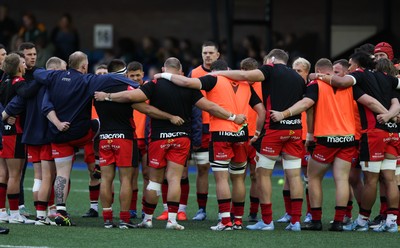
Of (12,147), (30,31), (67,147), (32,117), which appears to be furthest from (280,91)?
(30,31)

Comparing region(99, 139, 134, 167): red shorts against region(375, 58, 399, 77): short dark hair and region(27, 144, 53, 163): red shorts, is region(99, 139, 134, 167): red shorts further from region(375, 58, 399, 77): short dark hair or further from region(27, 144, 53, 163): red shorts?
region(375, 58, 399, 77): short dark hair

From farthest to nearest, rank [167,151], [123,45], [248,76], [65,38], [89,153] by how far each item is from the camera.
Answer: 1. [123,45]
2. [65,38]
3. [89,153]
4. [167,151]
5. [248,76]

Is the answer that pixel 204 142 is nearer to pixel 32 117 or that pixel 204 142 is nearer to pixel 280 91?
pixel 280 91

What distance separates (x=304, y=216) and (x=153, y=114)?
3308 mm

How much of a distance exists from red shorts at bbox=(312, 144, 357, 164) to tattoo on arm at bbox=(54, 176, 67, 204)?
3.21 m

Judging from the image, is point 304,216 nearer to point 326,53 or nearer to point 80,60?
point 80,60

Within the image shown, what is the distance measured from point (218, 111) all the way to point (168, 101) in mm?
628

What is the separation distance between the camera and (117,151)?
46.3 ft

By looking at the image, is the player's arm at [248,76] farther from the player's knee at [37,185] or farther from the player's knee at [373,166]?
the player's knee at [37,185]

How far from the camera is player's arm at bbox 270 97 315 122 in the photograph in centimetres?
1408

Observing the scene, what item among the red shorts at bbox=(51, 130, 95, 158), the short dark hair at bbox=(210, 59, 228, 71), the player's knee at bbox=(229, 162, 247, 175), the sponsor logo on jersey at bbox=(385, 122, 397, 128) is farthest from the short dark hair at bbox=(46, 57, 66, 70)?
the sponsor logo on jersey at bbox=(385, 122, 397, 128)

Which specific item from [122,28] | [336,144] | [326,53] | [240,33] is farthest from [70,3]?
[336,144]

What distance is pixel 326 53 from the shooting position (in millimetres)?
27391

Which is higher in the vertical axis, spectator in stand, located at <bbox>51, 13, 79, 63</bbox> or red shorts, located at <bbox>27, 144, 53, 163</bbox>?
spectator in stand, located at <bbox>51, 13, 79, 63</bbox>
